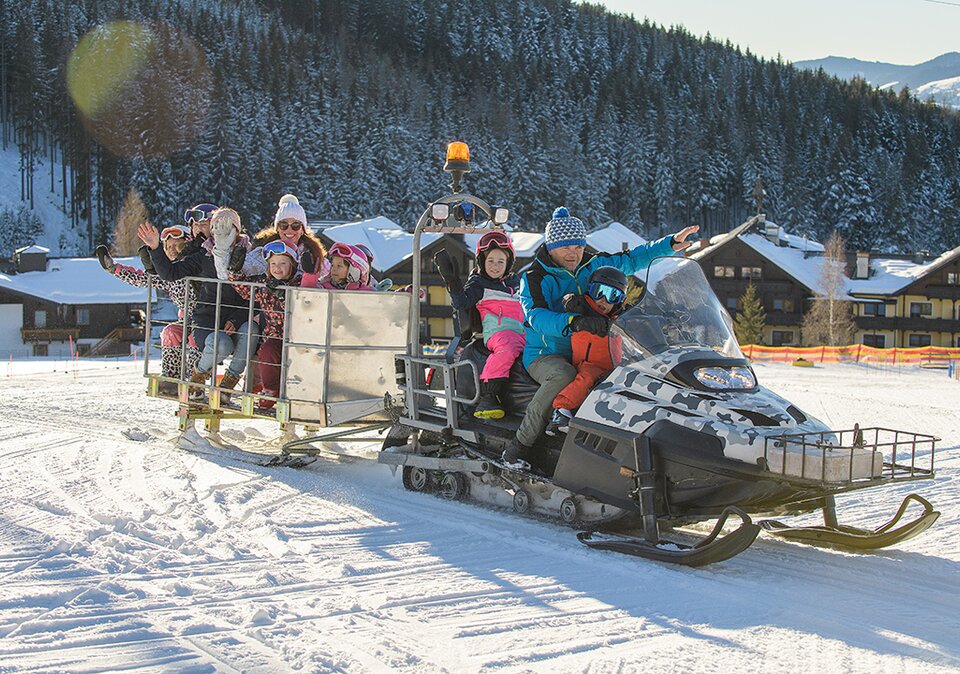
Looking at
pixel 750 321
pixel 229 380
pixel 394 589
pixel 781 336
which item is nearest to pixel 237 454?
pixel 229 380

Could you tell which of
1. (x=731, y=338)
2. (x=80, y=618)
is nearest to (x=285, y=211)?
(x=731, y=338)

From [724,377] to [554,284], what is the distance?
147 centimetres

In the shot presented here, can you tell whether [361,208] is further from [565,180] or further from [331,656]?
[331,656]

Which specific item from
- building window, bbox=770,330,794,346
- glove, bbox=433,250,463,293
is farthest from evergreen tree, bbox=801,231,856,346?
glove, bbox=433,250,463,293

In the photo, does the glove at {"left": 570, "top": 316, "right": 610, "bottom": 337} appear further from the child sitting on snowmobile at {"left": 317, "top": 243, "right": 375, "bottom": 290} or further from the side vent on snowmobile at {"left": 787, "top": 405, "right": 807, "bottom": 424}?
the child sitting on snowmobile at {"left": 317, "top": 243, "right": 375, "bottom": 290}

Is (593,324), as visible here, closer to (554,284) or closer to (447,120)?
(554,284)

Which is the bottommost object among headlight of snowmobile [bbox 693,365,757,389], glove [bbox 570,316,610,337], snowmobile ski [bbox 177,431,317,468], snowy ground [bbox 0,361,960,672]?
snowmobile ski [bbox 177,431,317,468]

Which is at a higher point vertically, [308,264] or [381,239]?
[381,239]

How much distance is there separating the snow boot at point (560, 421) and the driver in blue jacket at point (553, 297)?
0.08m

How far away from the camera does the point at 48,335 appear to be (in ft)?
155

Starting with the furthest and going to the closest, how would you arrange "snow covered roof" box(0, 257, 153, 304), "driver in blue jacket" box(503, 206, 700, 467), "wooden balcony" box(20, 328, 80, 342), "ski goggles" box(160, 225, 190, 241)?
"snow covered roof" box(0, 257, 153, 304)
"wooden balcony" box(20, 328, 80, 342)
"ski goggles" box(160, 225, 190, 241)
"driver in blue jacket" box(503, 206, 700, 467)

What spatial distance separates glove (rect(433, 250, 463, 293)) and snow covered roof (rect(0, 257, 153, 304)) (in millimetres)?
42700

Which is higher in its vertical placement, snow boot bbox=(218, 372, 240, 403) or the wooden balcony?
snow boot bbox=(218, 372, 240, 403)

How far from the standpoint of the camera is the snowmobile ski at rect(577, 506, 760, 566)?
213 inches
